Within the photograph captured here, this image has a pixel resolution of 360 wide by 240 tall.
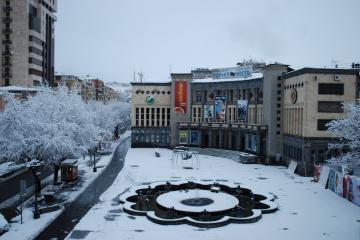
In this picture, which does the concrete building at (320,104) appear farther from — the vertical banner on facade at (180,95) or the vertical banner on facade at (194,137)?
the vertical banner on facade at (180,95)

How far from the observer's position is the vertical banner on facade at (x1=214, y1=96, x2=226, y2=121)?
254 feet

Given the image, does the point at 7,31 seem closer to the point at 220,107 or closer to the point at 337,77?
the point at 220,107

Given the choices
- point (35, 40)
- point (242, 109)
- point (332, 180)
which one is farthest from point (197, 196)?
point (35, 40)

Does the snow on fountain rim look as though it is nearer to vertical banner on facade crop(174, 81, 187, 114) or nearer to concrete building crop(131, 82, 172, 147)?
vertical banner on facade crop(174, 81, 187, 114)

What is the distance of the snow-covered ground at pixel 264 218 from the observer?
2781 cm

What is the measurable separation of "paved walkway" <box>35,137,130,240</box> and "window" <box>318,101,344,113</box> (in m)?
30.0

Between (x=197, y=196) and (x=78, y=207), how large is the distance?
458 inches

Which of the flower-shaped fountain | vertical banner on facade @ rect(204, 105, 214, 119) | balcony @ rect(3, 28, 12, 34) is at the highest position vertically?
balcony @ rect(3, 28, 12, 34)

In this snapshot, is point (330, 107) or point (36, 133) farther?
point (330, 107)

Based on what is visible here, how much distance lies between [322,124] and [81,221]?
117 feet

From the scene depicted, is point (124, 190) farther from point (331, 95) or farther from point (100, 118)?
point (100, 118)

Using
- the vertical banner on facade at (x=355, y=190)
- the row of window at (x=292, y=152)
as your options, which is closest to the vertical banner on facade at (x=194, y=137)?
the row of window at (x=292, y=152)

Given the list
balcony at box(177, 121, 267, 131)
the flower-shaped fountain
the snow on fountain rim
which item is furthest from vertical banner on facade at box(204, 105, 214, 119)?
the snow on fountain rim

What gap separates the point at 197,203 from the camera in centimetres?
3550
